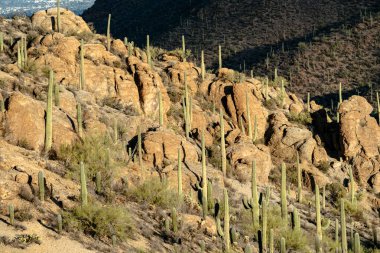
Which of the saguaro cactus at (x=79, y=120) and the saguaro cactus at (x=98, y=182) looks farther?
the saguaro cactus at (x=79, y=120)

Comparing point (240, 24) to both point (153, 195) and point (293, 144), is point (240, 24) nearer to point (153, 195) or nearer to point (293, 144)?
point (293, 144)

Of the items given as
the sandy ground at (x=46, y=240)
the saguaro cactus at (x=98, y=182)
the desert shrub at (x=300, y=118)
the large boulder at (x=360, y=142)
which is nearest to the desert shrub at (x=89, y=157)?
the saguaro cactus at (x=98, y=182)

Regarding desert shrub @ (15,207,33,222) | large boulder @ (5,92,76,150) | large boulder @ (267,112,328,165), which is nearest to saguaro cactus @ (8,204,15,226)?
desert shrub @ (15,207,33,222)

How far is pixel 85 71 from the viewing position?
26.3 meters

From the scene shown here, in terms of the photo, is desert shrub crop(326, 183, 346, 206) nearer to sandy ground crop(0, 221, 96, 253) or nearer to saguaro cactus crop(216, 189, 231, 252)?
saguaro cactus crop(216, 189, 231, 252)

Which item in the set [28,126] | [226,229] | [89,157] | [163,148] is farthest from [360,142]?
[28,126]

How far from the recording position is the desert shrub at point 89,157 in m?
17.3

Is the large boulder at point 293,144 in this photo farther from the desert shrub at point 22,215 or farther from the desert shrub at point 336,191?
the desert shrub at point 22,215

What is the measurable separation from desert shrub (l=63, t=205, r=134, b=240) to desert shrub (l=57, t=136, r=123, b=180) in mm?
2526

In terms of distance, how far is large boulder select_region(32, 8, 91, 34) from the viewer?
105 ft

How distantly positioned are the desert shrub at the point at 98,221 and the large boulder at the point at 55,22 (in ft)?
62.4

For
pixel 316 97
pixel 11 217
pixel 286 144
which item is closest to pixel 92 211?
pixel 11 217

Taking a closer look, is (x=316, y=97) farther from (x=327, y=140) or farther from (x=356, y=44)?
(x=327, y=140)

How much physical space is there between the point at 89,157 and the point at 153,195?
2.39m
